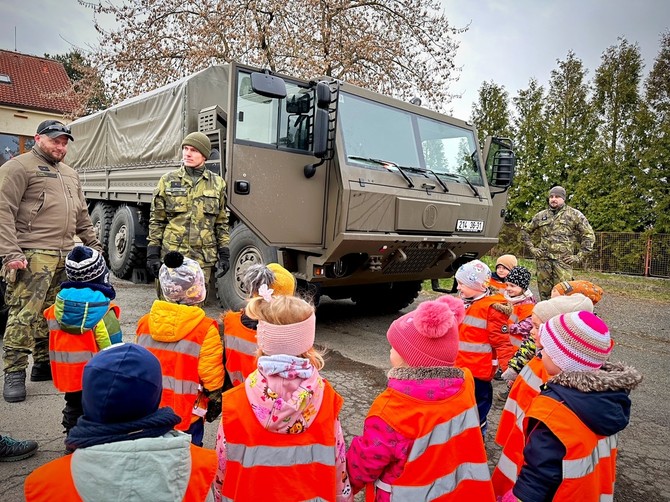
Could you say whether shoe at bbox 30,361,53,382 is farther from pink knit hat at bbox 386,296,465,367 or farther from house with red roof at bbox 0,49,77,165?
house with red roof at bbox 0,49,77,165

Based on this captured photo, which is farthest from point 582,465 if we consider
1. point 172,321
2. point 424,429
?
point 172,321

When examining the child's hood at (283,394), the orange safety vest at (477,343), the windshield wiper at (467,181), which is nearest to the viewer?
the child's hood at (283,394)

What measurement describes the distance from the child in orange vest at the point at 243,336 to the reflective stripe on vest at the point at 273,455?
652 millimetres

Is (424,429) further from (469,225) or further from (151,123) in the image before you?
(151,123)

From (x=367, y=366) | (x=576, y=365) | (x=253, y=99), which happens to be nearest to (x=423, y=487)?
(x=576, y=365)

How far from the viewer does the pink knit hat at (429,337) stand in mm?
1667

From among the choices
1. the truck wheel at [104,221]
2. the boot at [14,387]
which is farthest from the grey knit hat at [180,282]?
the truck wheel at [104,221]

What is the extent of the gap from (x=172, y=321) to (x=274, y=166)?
2.93 meters

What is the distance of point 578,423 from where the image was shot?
163 centimetres

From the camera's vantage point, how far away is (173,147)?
246 inches

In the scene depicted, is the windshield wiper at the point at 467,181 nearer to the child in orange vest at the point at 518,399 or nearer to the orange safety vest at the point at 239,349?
the child in orange vest at the point at 518,399

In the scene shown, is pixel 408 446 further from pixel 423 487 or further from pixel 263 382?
pixel 263 382

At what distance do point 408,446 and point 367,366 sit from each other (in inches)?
117

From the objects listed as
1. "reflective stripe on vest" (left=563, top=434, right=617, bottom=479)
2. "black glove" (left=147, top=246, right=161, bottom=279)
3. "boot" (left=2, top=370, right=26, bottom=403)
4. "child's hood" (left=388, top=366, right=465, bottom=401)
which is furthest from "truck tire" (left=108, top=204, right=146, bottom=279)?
"reflective stripe on vest" (left=563, top=434, right=617, bottom=479)
